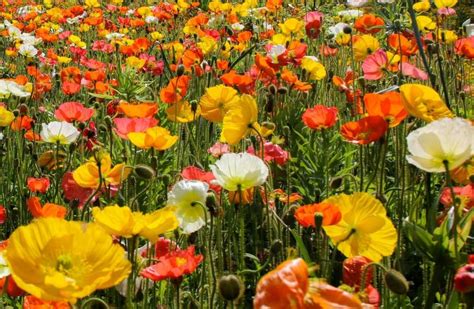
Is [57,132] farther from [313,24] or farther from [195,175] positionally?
[313,24]

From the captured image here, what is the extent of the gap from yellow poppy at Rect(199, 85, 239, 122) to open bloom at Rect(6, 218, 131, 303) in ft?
3.85

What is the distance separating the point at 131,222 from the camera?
1.16 metres

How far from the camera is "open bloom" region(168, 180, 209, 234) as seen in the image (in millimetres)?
1499

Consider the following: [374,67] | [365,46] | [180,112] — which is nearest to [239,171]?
[180,112]

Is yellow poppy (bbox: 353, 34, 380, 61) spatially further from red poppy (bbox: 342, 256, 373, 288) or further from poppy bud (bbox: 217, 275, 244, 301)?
poppy bud (bbox: 217, 275, 244, 301)

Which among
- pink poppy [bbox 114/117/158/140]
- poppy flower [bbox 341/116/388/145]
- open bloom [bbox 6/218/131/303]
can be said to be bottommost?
pink poppy [bbox 114/117/158/140]

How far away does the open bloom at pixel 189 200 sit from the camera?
1.50m

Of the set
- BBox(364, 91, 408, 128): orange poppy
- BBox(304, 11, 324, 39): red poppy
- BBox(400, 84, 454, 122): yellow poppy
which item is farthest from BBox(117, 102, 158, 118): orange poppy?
BBox(304, 11, 324, 39): red poppy

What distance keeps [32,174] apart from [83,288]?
2.29 metres

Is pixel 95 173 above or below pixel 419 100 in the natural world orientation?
below

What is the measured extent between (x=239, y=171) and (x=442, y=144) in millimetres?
420

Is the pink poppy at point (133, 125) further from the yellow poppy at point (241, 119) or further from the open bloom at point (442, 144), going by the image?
the open bloom at point (442, 144)

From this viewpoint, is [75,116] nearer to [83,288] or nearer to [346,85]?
[346,85]

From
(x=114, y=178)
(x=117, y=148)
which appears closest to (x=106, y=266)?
(x=114, y=178)
